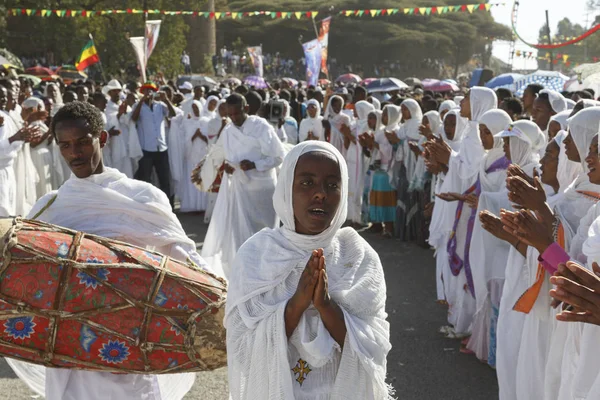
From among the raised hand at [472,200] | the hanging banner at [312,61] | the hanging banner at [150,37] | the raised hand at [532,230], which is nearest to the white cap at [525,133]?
the raised hand at [472,200]

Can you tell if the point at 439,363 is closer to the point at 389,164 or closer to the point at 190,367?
the point at 190,367

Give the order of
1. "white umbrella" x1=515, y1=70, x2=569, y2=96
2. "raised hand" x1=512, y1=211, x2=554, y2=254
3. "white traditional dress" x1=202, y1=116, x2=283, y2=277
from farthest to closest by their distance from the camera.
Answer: "white umbrella" x1=515, y1=70, x2=569, y2=96
"white traditional dress" x1=202, y1=116, x2=283, y2=277
"raised hand" x1=512, y1=211, x2=554, y2=254

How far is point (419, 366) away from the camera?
5.57 m

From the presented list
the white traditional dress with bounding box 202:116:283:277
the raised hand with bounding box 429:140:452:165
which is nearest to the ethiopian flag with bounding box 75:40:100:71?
the white traditional dress with bounding box 202:116:283:277

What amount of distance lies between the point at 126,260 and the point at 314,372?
1.04 meters

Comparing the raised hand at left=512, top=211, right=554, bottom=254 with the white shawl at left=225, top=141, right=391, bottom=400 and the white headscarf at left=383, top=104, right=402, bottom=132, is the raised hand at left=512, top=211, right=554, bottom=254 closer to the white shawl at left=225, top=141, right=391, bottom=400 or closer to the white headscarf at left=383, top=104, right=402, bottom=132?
the white shawl at left=225, top=141, right=391, bottom=400

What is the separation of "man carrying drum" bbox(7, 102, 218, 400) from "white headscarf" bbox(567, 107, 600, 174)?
6.31 ft

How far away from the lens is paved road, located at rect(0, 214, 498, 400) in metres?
5.09

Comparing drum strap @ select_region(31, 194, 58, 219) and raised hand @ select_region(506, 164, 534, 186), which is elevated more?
raised hand @ select_region(506, 164, 534, 186)

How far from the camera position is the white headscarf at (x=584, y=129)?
3.72 meters

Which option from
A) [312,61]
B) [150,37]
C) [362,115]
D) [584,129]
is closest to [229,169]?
[584,129]

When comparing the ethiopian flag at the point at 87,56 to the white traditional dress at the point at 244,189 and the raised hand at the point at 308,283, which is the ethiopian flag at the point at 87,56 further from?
the raised hand at the point at 308,283

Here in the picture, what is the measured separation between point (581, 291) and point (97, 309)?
6.15 ft

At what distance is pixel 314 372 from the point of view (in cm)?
263
